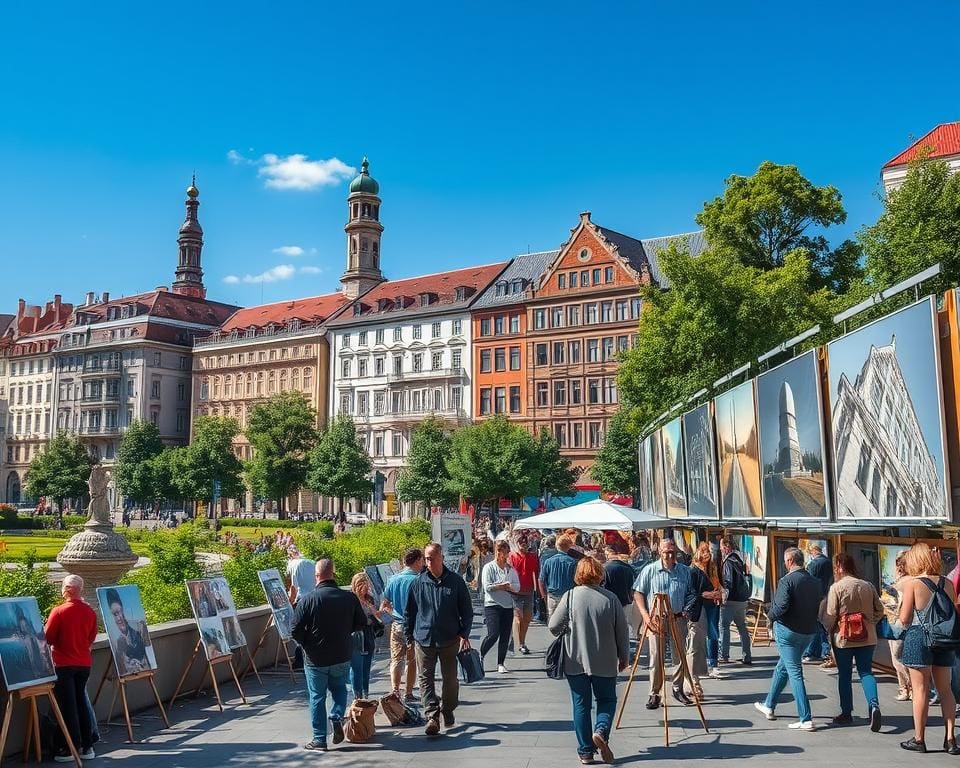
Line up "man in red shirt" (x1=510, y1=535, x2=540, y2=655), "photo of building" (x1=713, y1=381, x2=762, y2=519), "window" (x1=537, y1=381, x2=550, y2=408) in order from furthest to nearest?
"window" (x1=537, y1=381, x2=550, y2=408)
"photo of building" (x1=713, y1=381, x2=762, y2=519)
"man in red shirt" (x1=510, y1=535, x2=540, y2=655)

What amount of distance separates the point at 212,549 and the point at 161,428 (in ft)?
209

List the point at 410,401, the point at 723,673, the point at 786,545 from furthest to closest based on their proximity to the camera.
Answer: the point at 410,401 < the point at 786,545 < the point at 723,673

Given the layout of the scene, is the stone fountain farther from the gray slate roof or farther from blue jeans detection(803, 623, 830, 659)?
the gray slate roof

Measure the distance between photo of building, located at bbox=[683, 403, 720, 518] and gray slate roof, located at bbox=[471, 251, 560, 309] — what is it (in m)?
48.8

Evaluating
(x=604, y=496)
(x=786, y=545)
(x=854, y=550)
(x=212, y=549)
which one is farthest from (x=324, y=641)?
(x=604, y=496)

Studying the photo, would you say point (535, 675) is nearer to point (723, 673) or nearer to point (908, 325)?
point (723, 673)

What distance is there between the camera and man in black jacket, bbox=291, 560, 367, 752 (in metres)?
9.81

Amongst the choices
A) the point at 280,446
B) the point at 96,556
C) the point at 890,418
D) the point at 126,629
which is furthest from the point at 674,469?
the point at 280,446

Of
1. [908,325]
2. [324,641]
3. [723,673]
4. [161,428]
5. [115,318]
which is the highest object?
[115,318]

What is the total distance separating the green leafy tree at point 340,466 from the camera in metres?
68.5

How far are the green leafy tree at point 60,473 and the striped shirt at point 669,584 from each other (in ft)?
245

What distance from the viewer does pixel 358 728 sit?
9945 mm

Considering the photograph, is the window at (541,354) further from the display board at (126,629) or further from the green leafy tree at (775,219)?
the display board at (126,629)

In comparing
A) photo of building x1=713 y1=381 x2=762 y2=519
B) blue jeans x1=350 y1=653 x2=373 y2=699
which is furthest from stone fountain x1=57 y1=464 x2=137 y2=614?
photo of building x1=713 y1=381 x2=762 y2=519
